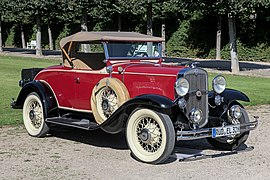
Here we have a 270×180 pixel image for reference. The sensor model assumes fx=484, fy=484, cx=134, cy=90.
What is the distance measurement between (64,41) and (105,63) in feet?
4.00

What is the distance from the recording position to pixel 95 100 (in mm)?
7805

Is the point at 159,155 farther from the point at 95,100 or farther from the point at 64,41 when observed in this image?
the point at 64,41

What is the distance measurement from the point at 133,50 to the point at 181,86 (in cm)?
192

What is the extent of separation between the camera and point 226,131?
697 cm

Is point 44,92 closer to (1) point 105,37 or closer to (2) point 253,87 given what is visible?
(1) point 105,37

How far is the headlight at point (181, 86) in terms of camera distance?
6777 millimetres

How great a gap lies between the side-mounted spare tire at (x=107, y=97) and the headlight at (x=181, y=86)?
0.97 meters

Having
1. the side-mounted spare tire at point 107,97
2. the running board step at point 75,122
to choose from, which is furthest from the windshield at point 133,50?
the running board step at point 75,122

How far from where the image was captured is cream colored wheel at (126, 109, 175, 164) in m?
6.60

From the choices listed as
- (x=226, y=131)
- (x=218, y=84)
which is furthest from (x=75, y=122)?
(x=226, y=131)

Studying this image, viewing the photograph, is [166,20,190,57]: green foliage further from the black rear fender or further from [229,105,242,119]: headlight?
[229,105,242,119]: headlight

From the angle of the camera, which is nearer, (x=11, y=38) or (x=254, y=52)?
(x=254, y=52)

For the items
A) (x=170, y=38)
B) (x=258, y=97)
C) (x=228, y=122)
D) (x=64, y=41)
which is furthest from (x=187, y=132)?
(x=170, y=38)

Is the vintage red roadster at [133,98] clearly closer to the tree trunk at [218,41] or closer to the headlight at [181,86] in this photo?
the headlight at [181,86]
